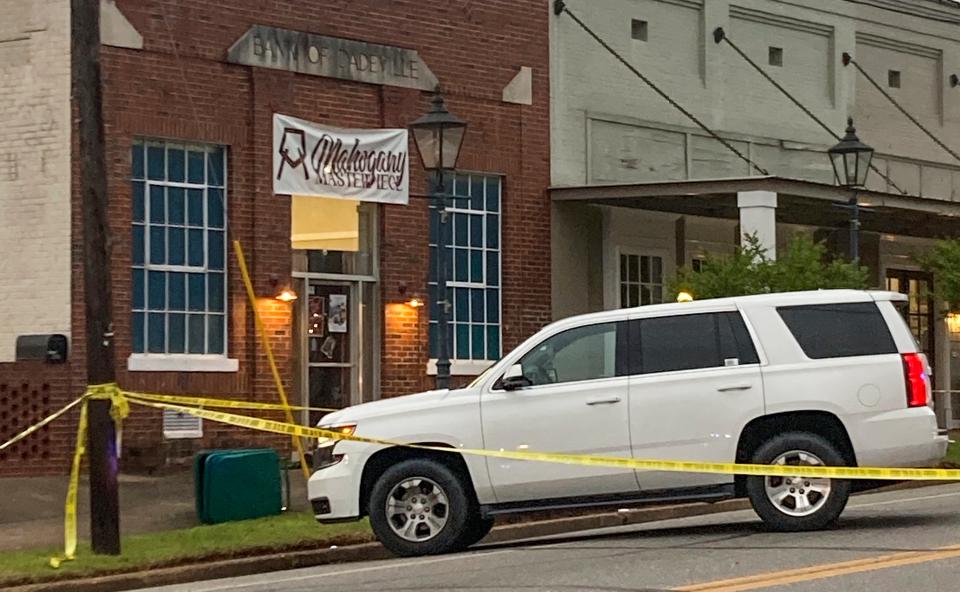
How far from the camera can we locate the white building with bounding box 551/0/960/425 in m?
25.2

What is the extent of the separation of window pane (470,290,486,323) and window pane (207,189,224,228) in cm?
410

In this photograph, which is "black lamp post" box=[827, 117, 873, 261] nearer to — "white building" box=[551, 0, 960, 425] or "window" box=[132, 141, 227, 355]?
"white building" box=[551, 0, 960, 425]

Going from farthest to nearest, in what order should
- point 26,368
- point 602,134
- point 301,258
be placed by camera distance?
point 602,134 < point 301,258 < point 26,368

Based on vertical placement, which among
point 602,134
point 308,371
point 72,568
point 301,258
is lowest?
point 72,568

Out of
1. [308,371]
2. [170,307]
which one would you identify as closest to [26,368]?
[170,307]

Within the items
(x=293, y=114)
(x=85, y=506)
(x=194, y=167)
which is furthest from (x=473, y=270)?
(x=85, y=506)

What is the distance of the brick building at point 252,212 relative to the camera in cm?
1988

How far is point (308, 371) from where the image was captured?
2233 cm

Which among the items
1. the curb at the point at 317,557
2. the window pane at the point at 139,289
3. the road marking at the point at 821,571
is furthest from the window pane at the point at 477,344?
the road marking at the point at 821,571

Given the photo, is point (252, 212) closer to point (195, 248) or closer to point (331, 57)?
point (195, 248)

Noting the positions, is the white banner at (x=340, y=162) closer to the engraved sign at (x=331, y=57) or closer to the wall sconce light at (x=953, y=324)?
the engraved sign at (x=331, y=57)

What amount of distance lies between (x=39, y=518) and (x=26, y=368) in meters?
2.46

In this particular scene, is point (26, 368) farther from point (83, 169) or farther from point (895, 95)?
point (895, 95)

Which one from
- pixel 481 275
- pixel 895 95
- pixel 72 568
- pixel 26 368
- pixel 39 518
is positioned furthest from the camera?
pixel 895 95
